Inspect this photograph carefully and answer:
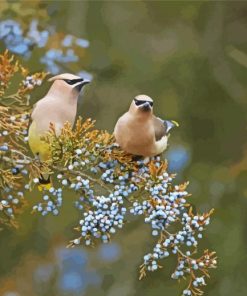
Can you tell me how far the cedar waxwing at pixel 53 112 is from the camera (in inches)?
38.7

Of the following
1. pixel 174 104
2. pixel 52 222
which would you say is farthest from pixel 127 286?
pixel 174 104

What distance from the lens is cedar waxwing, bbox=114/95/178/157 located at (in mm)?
968

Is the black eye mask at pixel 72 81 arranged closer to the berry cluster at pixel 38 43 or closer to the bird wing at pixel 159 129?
the bird wing at pixel 159 129

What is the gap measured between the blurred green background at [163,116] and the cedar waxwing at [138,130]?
0.76m

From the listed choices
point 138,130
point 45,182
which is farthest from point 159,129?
point 45,182

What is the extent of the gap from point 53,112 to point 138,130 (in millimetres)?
104

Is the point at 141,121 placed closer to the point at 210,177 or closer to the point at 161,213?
the point at 161,213

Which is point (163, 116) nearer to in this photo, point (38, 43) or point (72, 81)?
point (38, 43)

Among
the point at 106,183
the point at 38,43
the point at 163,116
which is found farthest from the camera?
the point at 163,116

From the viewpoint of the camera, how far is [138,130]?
978mm

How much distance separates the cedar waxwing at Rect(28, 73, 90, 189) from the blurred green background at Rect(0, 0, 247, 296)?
0.71m

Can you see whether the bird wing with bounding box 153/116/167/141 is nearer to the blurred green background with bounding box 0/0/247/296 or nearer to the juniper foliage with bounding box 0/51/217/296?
the juniper foliage with bounding box 0/51/217/296

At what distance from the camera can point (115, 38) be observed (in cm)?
200

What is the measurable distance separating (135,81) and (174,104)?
0.10 meters
